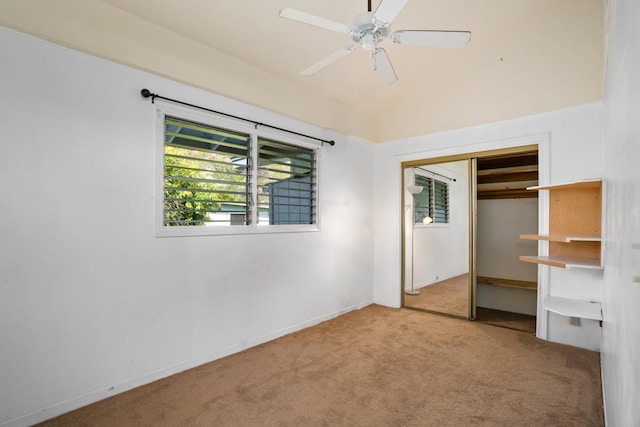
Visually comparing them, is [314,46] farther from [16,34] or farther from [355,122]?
[16,34]

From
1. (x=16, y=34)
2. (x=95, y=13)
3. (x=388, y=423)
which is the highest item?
(x=95, y=13)

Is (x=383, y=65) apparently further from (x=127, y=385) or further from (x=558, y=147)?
(x=127, y=385)

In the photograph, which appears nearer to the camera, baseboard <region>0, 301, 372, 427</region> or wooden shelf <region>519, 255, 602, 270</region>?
baseboard <region>0, 301, 372, 427</region>

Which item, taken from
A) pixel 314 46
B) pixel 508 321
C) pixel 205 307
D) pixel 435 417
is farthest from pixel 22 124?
A: pixel 508 321

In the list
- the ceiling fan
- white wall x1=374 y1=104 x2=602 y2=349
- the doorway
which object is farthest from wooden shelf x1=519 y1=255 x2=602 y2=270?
the ceiling fan

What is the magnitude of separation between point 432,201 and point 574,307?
1943 millimetres

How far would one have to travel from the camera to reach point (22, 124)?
182cm

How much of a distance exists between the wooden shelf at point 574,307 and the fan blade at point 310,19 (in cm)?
284

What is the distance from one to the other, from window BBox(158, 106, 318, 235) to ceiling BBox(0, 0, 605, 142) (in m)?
0.35

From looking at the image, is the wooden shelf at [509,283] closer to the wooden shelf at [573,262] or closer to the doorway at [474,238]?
the doorway at [474,238]

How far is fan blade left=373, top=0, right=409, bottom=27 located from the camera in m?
1.50

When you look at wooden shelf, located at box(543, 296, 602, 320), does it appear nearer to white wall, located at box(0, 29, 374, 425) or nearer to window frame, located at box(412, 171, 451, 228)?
window frame, located at box(412, 171, 451, 228)

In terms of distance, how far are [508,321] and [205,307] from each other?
3.45 m

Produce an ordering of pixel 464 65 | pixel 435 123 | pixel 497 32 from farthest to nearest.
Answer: pixel 435 123 → pixel 464 65 → pixel 497 32
